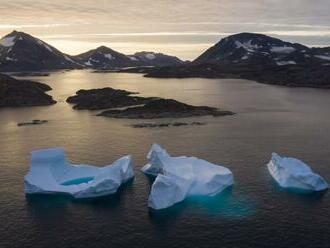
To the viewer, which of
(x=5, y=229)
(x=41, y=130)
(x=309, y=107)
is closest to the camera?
(x=5, y=229)

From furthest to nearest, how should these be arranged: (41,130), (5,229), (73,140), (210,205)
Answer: (41,130)
(73,140)
(210,205)
(5,229)

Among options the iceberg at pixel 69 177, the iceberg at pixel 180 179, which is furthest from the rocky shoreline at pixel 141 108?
Result: the iceberg at pixel 69 177

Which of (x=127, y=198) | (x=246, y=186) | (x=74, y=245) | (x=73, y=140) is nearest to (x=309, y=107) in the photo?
(x=73, y=140)

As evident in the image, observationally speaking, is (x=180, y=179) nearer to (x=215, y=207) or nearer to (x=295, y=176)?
(x=215, y=207)

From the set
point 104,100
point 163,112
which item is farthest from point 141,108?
point 104,100

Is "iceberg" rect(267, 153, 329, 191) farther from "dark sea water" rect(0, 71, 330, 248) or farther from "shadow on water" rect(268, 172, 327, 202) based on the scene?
"dark sea water" rect(0, 71, 330, 248)

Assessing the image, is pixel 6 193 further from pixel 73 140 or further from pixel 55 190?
pixel 73 140

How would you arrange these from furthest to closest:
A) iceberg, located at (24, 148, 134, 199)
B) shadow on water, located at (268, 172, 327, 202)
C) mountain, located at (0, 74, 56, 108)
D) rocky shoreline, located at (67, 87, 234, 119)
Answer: mountain, located at (0, 74, 56, 108) → rocky shoreline, located at (67, 87, 234, 119) → iceberg, located at (24, 148, 134, 199) → shadow on water, located at (268, 172, 327, 202)

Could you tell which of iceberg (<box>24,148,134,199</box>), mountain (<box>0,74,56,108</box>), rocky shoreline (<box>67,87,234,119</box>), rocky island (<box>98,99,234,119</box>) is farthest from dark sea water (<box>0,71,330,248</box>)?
mountain (<box>0,74,56,108</box>)
